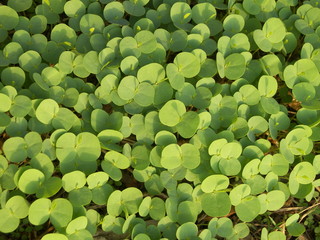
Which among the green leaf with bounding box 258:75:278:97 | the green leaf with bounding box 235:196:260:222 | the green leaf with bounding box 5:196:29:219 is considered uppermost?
the green leaf with bounding box 258:75:278:97

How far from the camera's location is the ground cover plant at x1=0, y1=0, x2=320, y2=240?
1.38m

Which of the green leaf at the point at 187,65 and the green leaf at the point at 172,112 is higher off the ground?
the green leaf at the point at 187,65

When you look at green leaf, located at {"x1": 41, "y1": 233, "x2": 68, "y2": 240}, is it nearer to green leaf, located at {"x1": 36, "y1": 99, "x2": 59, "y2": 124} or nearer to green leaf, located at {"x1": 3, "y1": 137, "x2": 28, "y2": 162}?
green leaf, located at {"x1": 3, "y1": 137, "x2": 28, "y2": 162}

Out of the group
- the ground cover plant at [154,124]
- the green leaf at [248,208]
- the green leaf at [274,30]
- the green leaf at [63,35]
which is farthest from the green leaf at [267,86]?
the green leaf at [63,35]

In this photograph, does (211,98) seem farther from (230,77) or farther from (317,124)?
(317,124)

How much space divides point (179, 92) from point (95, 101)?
0.99ft

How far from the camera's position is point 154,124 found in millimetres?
1485

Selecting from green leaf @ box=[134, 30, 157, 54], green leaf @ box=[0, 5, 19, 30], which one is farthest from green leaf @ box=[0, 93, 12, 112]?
green leaf @ box=[134, 30, 157, 54]

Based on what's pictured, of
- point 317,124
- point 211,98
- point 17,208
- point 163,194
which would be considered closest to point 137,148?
point 163,194

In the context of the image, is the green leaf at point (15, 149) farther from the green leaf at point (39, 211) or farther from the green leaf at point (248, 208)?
the green leaf at point (248, 208)

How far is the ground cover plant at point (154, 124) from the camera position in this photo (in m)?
1.38

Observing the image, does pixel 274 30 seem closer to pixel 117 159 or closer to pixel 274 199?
pixel 274 199

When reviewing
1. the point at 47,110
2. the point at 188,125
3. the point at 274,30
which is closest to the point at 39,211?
the point at 47,110

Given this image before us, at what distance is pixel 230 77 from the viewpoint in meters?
1.58
